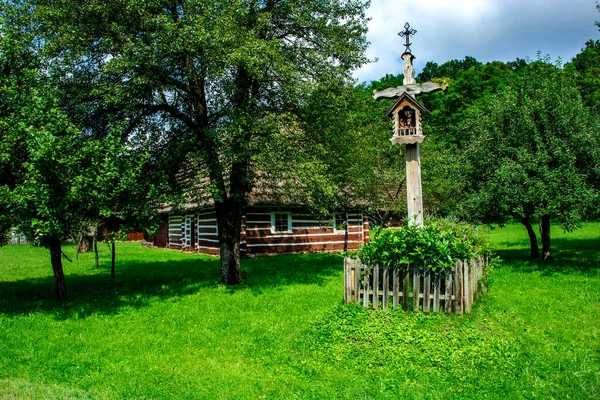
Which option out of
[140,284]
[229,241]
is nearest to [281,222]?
[229,241]

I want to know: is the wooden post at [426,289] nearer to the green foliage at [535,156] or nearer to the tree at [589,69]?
the green foliage at [535,156]

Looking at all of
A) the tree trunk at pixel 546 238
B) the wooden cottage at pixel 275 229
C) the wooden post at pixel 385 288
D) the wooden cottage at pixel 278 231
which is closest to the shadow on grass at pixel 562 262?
the tree trunk at pixel 546 238

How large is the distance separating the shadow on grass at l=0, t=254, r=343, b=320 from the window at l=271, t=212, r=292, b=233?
3209 mm

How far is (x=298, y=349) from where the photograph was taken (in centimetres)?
651

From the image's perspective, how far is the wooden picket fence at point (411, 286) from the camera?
702 centimetres

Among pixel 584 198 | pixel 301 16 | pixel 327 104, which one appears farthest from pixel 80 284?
pixel 584 198

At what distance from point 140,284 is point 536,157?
13.1 metres

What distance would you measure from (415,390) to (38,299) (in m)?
9.90

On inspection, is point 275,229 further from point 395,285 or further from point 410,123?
point 395,285

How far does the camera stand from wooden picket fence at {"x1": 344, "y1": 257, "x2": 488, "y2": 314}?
7020mm

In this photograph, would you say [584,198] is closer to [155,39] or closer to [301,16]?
[301,16]

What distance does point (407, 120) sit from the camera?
28.2 feet

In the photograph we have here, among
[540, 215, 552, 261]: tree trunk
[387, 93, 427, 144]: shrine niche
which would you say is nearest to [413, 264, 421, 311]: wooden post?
[387, 93, 427, 144]: shrine niche

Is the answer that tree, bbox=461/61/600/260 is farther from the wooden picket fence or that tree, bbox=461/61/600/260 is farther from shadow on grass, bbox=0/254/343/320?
the wooden picket fence
